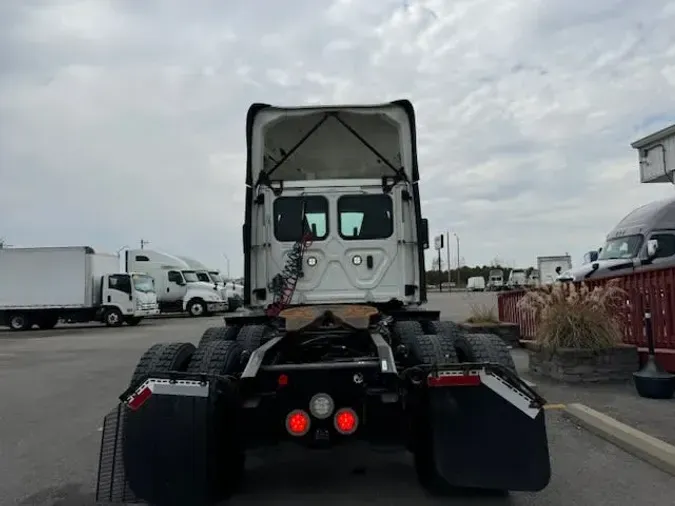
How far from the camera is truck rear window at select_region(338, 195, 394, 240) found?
23.9ft

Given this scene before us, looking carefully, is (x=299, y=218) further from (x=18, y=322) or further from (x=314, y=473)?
(x=18, y=322)

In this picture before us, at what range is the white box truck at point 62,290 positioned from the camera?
93.1ft

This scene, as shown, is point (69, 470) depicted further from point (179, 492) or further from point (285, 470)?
point (179, 492)

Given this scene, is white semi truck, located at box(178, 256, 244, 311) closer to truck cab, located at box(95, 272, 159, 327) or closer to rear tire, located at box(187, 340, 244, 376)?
truck cab, located at box(95, 272, 159, 327)

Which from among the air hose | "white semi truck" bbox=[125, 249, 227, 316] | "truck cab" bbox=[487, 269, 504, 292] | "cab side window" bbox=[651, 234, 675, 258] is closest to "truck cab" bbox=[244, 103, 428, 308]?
the air hose

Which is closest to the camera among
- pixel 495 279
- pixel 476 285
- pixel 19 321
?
pixel 19 321

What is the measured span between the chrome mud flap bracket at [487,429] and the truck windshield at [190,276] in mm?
33054

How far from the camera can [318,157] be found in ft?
26.8

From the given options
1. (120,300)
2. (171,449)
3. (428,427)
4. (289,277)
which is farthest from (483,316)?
(120,300)

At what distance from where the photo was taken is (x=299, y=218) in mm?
7297

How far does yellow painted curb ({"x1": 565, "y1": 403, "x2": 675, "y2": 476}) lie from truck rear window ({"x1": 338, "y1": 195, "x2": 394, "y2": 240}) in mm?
2828

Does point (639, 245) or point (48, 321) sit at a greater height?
point (639, 245)

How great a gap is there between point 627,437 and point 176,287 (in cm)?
3183

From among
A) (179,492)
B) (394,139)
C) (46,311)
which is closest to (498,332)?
(394,139)
